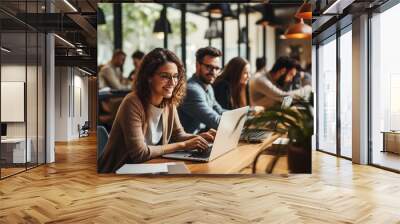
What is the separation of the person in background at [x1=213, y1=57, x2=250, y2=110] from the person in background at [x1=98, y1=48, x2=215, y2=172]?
1.70ft

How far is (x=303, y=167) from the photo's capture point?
237 inches

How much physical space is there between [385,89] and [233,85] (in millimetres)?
3112

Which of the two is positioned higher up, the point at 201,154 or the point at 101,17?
the point at 101,17

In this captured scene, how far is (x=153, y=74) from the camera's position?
5840 mm

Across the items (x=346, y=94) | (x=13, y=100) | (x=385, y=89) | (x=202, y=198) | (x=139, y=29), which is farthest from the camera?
(x=346, y=94)

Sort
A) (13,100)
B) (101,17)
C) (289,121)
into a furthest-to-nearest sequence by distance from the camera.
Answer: (13,100)
(101,17)
(289,121)

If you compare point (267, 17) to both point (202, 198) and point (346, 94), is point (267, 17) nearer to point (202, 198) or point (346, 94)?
point (202, 198)

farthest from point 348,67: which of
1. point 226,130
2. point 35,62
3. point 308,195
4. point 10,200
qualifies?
point 10,200

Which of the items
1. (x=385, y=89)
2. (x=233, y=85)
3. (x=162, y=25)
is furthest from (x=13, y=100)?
(x=385, y=89)

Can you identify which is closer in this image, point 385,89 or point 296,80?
point 296,80

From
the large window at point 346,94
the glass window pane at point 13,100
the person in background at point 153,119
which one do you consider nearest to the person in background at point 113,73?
the person in background at point 153,119

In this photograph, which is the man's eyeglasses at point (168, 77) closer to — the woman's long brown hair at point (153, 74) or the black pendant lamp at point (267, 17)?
the woman's long brown hair at point (153, 74)

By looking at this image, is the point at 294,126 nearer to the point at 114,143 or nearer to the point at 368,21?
the point at 114,143

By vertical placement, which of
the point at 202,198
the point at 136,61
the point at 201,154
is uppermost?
the point at 136,61
